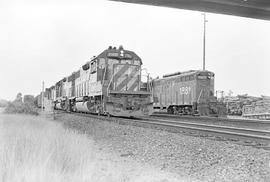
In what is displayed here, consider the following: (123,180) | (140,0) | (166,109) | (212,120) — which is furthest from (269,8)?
(166,109)

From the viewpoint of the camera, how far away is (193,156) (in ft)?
18.2

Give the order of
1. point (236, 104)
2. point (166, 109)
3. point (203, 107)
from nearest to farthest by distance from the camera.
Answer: point (203, 107) < point (166, 109) < point (236, 104)

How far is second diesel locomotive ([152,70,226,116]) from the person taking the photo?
67.5 ft

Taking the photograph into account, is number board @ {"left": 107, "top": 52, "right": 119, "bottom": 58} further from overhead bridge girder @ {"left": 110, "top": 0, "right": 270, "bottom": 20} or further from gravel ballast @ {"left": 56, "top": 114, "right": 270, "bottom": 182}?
overhead bridge girder @ {"left": 110, "top": 0, "right": 270, "bottom": 20}

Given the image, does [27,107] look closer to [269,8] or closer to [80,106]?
[80,106]

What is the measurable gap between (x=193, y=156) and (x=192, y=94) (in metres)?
15.6

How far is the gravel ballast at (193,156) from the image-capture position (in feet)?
14.4

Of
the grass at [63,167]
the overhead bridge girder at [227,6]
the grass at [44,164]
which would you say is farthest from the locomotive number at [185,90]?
the grass at [44,164]

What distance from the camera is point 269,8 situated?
274 inches

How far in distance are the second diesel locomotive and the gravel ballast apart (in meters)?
12.7

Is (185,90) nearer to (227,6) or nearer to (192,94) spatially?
(192,94)

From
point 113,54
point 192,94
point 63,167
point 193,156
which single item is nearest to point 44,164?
point 63,167

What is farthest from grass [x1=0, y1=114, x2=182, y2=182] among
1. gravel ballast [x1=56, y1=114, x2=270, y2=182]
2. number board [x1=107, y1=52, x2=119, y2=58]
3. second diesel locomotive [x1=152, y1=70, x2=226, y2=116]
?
second diesel locomotive [x1=152, y1=70, x2=226, y2=116]

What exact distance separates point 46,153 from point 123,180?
1.42 metres
